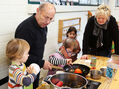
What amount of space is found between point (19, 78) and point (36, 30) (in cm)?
64

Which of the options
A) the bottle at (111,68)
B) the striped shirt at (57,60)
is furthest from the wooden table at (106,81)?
the striped shirt at (57,60)

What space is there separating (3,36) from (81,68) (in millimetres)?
986

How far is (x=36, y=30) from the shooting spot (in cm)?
183

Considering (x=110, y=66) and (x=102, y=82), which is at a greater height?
(x=110, y=66)

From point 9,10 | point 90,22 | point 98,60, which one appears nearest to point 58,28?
point 90,22

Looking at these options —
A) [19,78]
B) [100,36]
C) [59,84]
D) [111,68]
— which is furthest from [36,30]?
[100,36]

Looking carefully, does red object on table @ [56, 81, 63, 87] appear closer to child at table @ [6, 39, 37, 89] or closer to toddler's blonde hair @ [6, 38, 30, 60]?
child at table @ [6, 39, 37, 89]

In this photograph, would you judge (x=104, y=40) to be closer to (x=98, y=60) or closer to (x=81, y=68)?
(x=98, y=60)

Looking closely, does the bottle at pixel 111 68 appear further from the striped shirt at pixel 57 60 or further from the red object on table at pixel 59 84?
the striped shirt at pixel 57 60

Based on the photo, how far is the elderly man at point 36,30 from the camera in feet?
5.77

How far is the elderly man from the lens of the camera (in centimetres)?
176

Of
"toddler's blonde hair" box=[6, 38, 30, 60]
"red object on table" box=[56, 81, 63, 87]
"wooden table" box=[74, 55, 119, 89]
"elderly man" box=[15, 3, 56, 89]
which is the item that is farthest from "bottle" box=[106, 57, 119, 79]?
"toddler's blonde hair" box=[6, 38, 30, 60]

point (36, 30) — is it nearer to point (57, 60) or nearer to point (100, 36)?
point (57, 60)

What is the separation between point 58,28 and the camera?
3182 millimetres
